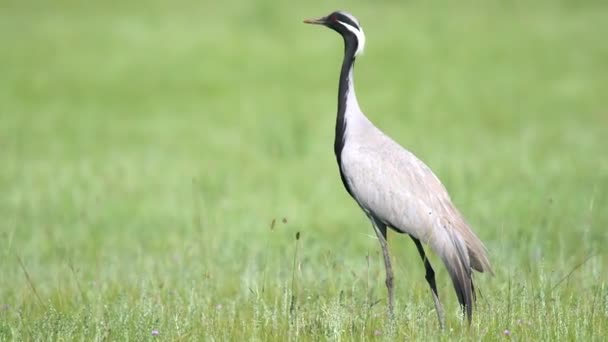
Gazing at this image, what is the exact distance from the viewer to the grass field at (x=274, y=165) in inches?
249

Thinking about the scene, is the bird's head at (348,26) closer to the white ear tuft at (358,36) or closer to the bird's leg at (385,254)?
the white ear tuft at (358,36)

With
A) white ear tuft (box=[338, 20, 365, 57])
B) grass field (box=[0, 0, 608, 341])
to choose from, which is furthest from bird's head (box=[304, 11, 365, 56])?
grass field (box=[0, 0, 608, 341])

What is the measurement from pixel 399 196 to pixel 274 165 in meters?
8.65

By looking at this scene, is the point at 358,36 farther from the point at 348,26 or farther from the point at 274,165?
the point at 274,165

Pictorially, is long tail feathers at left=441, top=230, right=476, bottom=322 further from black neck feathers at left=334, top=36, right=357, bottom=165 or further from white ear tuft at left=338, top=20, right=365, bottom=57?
white ear tuft at left=338, top=20, right=365, bottom=57

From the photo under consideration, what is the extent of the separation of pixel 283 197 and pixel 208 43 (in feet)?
30.0

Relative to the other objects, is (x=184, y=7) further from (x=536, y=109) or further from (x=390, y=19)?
(x=536, y=109)

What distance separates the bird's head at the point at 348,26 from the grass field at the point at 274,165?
178 cm

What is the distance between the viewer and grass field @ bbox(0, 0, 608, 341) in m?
6.33

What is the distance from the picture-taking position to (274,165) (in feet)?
49.3

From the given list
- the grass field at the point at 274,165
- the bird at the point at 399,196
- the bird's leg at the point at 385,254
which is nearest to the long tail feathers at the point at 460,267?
Result: the bird at the point at 399,196

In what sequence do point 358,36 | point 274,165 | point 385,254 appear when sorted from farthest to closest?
point 274,165 → point 358,36 → point 385,254

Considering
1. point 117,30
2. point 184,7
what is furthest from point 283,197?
point 184,7

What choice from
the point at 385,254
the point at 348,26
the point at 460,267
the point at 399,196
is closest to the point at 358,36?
the point at 348,26
